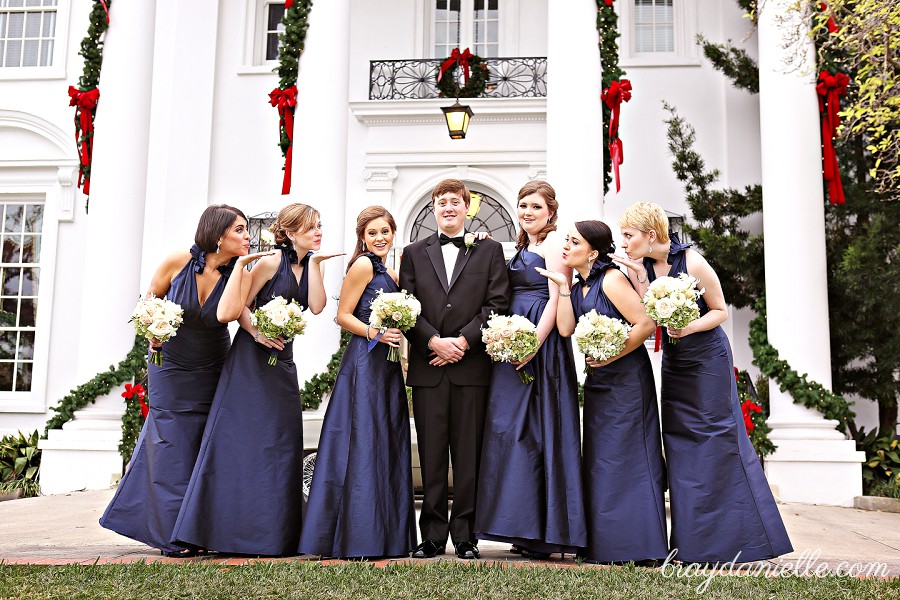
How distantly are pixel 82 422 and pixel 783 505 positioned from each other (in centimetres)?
821

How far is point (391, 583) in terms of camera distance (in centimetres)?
388

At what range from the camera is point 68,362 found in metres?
13.0

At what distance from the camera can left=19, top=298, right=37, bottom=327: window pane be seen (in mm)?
13344

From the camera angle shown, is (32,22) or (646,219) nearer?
(646,219)

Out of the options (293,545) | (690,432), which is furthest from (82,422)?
(690,432)

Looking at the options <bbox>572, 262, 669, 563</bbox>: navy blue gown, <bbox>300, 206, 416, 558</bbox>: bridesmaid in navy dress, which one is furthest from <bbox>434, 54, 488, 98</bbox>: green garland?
<bbox>572, 262, 669, 563</bbox>: navy blue gown

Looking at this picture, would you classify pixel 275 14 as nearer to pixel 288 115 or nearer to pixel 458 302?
pixel 288 115

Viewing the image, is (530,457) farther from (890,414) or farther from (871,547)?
(890,414)

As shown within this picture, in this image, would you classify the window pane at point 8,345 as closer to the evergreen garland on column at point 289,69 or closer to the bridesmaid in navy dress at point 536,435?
the evergreen garland on column at point 289,69

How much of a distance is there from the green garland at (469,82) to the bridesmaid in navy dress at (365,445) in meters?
8.28

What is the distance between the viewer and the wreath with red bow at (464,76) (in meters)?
12.9

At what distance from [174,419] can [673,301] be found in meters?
3.08

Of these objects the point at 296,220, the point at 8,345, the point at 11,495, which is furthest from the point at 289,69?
the point at 8,345

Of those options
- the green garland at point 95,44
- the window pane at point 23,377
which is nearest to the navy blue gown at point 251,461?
the green garland at point 95,44
